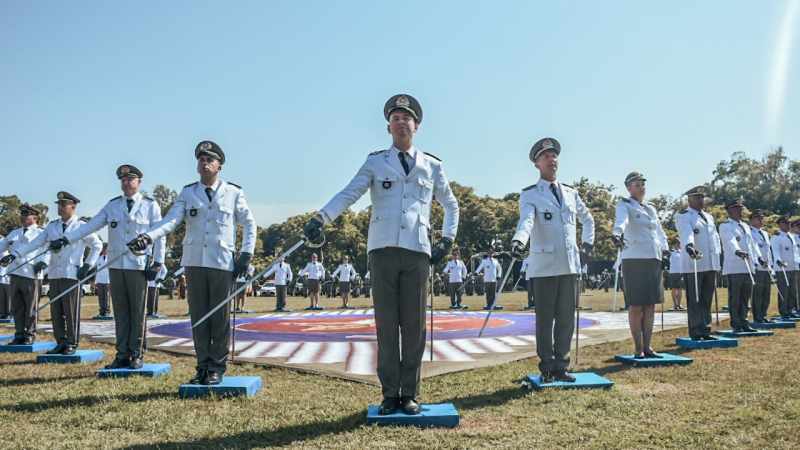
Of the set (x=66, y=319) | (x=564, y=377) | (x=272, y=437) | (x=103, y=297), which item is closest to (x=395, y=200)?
(x=272, y=437)

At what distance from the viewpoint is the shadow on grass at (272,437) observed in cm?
392

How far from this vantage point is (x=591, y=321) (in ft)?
47.1

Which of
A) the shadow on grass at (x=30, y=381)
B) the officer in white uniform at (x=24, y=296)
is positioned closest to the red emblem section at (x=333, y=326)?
the officer in white uniform at (x=24, y=296)

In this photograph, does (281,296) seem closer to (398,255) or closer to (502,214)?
(398,255)

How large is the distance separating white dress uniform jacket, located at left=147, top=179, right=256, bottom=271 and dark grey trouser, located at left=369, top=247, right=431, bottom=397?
1929 mm

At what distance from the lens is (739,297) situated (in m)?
10.3

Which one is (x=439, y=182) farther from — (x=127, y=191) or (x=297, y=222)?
(x=297, y=222)

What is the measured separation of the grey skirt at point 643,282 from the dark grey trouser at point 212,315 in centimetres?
479

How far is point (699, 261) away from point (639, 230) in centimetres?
247

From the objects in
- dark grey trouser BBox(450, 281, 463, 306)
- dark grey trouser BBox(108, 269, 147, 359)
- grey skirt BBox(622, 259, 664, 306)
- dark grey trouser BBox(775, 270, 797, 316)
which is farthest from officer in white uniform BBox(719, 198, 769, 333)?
dark grey trouser BBox(450, 281, 463, 306)

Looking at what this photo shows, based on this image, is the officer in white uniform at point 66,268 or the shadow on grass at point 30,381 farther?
the officer in white uniform at point 66,268

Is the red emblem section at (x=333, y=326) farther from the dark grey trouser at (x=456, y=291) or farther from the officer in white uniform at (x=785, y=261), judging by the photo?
the dark grey trouser at (x=456, y=291)

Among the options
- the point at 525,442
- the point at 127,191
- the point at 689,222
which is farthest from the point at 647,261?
the point at 127,191

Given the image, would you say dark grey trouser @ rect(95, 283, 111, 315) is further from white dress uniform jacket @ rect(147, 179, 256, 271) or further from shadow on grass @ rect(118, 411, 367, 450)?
shadow on grass @ rect(118, 411, 367, 450)
